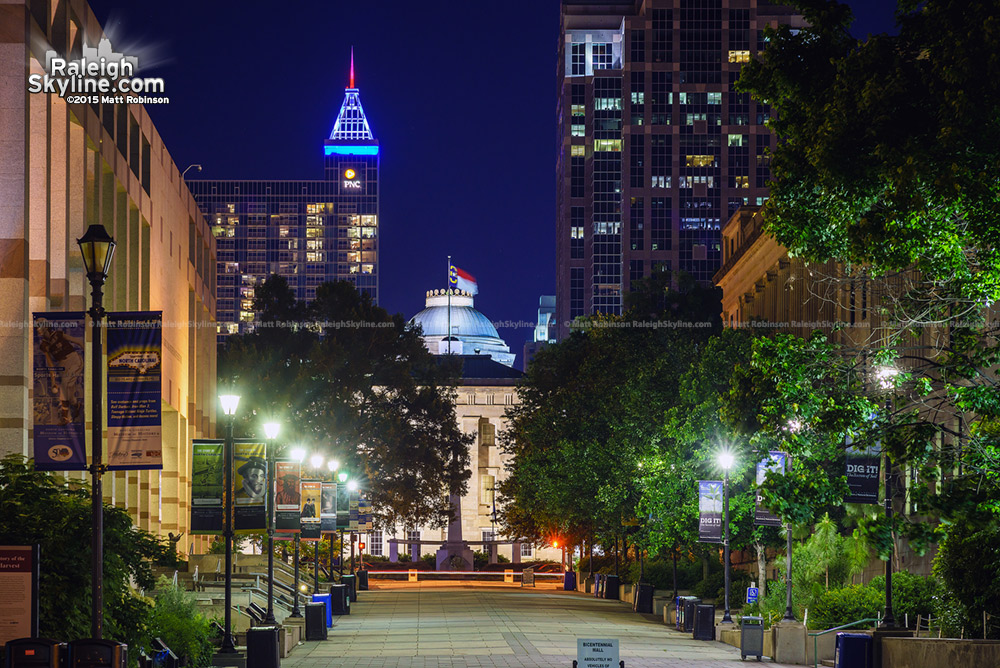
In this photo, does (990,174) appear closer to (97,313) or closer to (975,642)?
(975,642)

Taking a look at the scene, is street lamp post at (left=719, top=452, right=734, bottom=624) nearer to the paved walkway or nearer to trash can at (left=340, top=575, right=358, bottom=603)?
the paved walkway

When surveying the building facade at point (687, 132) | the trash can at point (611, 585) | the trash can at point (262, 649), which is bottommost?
the trash can at point (611, 585)

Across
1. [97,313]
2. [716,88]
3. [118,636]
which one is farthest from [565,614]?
[716,88]

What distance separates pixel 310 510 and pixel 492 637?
7.05m

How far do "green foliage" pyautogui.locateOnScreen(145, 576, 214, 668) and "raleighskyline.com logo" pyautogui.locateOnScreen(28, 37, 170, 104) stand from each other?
38.0 feet

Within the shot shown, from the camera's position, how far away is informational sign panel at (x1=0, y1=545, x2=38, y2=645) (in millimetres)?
17656

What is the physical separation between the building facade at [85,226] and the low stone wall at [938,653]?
59.3ft

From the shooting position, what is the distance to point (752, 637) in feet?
106

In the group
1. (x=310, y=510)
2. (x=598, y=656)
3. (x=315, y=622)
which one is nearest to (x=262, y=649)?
(x=598, y=656)

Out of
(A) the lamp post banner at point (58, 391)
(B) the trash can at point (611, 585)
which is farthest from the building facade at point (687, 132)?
(A) the lamp post banner at point (58, 391)

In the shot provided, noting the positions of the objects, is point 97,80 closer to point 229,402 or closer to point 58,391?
point 229,402

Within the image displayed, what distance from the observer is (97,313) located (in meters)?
18.7

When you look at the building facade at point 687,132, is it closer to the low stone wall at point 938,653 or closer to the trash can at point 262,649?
the trash can at point 262,649

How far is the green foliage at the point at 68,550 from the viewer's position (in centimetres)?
1970
